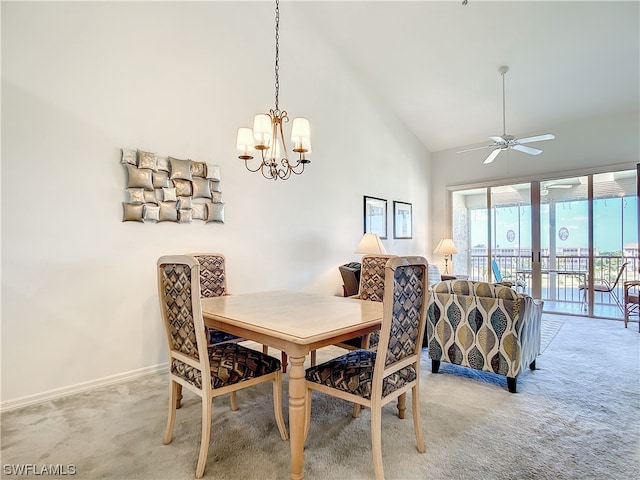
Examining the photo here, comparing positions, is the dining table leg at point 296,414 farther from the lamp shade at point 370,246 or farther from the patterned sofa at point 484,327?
the lamp shade at point 370,246

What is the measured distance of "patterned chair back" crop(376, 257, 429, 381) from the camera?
1601 millimetres

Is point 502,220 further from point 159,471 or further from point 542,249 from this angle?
point 159,471

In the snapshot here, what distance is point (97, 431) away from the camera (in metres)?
2.10

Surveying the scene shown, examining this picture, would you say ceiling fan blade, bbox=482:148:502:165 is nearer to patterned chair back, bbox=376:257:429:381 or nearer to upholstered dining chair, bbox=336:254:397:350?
upholstered dining chair, bbox=336:254:397:350

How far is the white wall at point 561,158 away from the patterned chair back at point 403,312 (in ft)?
16.8

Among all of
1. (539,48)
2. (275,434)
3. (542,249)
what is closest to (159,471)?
(275,434)

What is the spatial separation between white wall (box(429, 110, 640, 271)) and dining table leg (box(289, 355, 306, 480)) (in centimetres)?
574

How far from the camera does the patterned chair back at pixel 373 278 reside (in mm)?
3125

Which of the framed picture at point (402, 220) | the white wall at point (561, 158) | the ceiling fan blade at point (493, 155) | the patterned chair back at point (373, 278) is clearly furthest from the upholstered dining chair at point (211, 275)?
the white wall at point (561, 158)

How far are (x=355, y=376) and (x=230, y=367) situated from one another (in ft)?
2.21

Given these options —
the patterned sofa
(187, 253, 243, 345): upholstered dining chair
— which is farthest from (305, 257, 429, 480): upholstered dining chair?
(187, 253, 243, 345): upholstered dining chair

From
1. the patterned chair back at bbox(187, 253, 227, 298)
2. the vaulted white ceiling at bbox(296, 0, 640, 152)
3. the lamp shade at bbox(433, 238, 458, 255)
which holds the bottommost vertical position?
the patterned chair back at bbox(187, 253, 227, 298)

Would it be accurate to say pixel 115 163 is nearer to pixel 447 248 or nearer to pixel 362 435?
pixel 362 435

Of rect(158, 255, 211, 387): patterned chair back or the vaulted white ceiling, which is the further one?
the vaulted white ceiling
